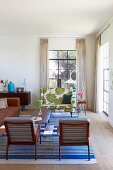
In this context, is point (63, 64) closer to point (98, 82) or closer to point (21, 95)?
point (98, 82)

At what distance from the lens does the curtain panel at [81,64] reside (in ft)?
31.8

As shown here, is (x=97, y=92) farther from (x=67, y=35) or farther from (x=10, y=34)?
(x=10, y=34)

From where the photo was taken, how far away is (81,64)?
9.73m

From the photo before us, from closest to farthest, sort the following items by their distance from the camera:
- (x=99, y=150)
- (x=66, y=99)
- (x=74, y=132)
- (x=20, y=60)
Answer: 1. (x=74, y=132)
2. (x=99, y=150)
3. (x=66, y=99)
4. (x=20, y=60)

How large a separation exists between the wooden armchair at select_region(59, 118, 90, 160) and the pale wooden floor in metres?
0.44

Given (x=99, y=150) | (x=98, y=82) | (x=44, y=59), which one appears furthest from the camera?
(x=44, y=59)

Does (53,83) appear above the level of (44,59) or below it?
below

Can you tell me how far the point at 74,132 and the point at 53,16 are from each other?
3.53 meters

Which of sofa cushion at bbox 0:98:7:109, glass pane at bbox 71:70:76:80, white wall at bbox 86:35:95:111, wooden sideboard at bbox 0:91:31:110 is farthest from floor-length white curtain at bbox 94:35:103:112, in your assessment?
sofa cushion at bbox 0:98:7:109

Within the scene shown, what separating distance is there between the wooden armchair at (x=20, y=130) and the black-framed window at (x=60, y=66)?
224 inches

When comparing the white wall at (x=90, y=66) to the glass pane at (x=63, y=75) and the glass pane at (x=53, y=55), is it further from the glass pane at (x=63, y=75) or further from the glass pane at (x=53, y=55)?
the glass pane at (x=53, y=55)

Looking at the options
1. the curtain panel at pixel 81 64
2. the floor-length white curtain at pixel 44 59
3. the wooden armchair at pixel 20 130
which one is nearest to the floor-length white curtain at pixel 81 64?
the curtain panel at pixel 81 64

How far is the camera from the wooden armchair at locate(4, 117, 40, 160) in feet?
13.7

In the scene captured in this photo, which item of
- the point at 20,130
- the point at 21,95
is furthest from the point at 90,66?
the point at 20,130
